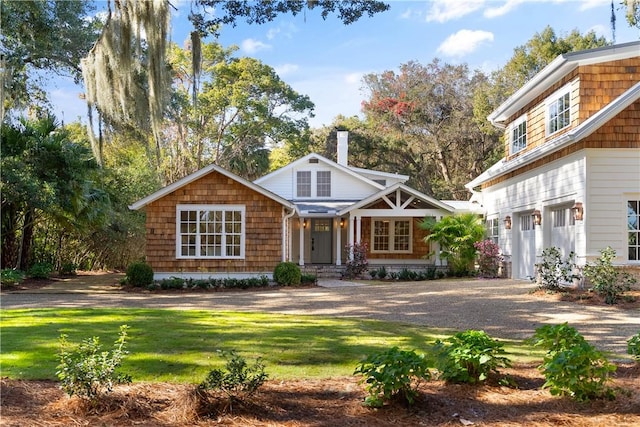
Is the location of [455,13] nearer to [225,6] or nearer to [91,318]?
[225,6]

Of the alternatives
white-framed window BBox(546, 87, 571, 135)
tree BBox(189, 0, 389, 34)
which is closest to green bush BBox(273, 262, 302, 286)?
white-framed window BBox(546, 87, 571, 135)

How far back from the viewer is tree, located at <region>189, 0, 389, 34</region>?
852cm

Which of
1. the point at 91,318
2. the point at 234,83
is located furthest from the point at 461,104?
the point at 91,318

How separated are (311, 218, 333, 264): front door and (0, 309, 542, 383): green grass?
48.2 feet

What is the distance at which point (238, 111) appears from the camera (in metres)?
32.4

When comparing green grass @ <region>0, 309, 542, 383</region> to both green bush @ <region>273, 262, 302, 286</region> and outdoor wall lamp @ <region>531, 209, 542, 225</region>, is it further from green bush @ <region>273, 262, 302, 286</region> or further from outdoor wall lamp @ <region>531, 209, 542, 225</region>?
outdoor wall lamp @ <region>531, 209, 542, 225</region>

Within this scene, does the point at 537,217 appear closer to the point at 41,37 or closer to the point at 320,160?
the point at 320,160

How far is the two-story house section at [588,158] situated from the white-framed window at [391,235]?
7.44 metres

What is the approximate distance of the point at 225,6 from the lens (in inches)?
337

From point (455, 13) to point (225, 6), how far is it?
12109 mm

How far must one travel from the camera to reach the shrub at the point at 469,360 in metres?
4.93

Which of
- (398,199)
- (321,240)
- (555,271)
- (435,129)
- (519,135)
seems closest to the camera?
(555,271)

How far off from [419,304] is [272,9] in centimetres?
645

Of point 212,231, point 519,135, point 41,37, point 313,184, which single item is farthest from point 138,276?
point 519,135
